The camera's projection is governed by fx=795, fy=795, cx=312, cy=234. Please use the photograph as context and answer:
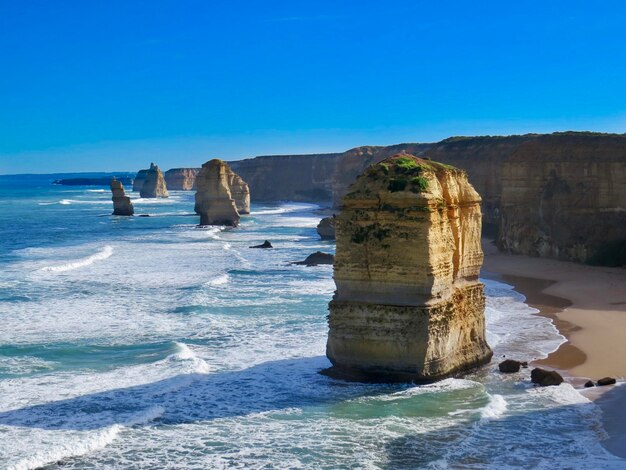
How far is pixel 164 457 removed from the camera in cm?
1308

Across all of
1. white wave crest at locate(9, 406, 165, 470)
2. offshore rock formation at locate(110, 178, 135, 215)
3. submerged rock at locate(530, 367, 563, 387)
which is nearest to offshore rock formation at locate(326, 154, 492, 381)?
submerged rock at locate(530, 367, 563, 387)

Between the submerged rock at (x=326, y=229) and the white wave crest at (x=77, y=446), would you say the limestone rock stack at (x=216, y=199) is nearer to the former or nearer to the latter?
the submerged rock at (x=326, y=229)

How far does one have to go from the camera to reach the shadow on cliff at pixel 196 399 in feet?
49.3

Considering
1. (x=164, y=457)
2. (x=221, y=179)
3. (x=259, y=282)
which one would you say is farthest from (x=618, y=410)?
(x=221, y=179)

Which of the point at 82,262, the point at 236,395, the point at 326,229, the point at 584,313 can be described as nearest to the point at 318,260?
the point at 82,262

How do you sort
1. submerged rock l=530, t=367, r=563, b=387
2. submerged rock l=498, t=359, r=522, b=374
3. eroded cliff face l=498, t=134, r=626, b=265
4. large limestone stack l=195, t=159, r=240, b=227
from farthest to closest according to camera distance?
large limestone stack l=195, t=159, r=240, b=227
eroded cliff face l=498, t=134, r=626, b=265
submerged rock l=498, t=359, r=522, b=374
submerged rock l=530, t=367, r=563, b=387

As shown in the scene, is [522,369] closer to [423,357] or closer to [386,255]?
[423,357]

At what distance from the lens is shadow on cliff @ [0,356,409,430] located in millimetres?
15023

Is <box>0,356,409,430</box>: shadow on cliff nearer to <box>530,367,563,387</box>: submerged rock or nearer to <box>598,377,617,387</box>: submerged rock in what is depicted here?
<box>530,367,563,387</box>: submerged rock

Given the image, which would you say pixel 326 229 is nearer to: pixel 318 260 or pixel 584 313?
pixel 318 260

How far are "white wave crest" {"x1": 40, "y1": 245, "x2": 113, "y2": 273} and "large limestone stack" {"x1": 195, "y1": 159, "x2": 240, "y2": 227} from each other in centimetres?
2529

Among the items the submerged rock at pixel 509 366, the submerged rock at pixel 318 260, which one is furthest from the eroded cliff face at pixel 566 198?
the submerged rock at pixel 509 366

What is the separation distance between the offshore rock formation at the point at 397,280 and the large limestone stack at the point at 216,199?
54784mm

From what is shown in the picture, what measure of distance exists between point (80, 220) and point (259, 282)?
51308mm
